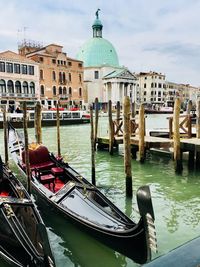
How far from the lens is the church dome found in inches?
2035

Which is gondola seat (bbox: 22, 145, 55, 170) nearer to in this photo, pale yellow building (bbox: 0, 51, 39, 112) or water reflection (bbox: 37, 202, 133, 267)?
water reflection (bbox: 37, 202, 133, 267)

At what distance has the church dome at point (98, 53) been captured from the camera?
5169cm

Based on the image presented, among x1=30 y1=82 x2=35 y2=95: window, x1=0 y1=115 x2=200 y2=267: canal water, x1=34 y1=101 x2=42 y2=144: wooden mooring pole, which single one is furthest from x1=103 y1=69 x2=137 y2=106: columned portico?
x1=0 y1=115 x2=200 y2=267: canal water

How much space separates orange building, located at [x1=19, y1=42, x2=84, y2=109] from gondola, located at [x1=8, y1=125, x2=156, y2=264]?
31.0 metres

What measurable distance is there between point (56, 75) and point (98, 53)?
52.0 ft

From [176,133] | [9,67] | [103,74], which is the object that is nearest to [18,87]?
[9,67]

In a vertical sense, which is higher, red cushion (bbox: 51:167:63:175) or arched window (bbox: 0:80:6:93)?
arched window (bbox: 0:80:6:93)

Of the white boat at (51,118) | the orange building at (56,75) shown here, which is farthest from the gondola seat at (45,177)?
the orange building at (56,75)

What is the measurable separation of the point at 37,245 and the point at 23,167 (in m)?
3.58

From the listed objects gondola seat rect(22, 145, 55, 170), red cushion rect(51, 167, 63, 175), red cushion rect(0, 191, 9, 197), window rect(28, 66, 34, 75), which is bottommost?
red cushion rect(0, 191, 9, 197)

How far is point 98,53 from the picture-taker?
5209 centimetres

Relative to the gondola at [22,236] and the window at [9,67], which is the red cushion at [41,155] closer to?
the gondola at [22,236]

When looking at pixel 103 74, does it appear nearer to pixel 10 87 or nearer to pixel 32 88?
pixel 32 88

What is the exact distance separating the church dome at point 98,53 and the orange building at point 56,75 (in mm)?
10429
